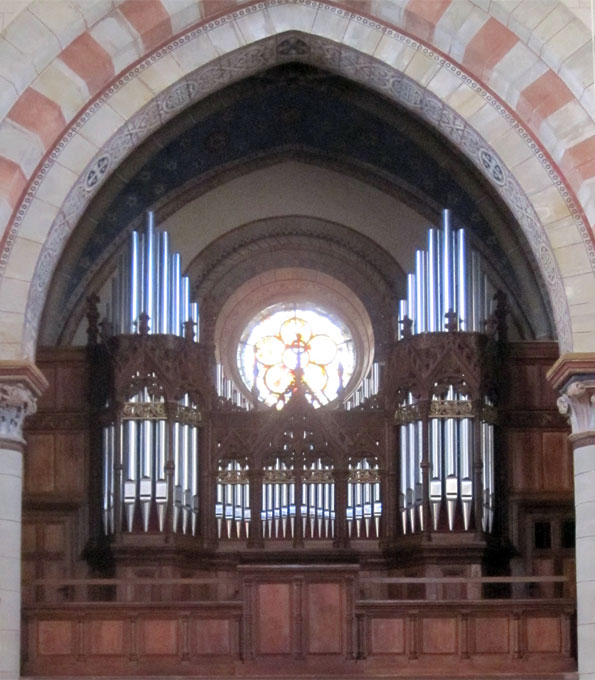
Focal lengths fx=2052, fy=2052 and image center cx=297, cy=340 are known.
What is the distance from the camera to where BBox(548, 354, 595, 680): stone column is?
2025cm

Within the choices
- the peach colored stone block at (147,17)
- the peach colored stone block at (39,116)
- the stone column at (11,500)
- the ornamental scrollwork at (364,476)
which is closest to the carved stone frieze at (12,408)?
the stone column at (11,500)

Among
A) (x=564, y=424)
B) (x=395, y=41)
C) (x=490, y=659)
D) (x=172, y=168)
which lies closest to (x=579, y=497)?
(x=490, y=659)

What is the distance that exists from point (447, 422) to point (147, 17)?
229 inches

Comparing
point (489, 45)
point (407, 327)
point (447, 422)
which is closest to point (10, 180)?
point (489, 45)

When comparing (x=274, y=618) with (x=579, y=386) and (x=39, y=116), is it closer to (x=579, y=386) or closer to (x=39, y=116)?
(x=579, y=386)

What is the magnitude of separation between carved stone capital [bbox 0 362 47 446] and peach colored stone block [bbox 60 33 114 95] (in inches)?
120

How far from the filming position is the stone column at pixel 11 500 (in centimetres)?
2019

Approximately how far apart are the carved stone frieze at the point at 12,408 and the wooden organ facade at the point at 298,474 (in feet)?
7.16

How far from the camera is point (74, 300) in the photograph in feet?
82.7

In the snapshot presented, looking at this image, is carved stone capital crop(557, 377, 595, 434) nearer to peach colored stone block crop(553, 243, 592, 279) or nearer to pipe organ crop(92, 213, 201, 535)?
peach colored stone block crop(553, 243, 592, 279)

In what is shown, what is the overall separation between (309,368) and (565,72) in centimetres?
640

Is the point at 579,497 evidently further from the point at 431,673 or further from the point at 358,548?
the point at 358,548

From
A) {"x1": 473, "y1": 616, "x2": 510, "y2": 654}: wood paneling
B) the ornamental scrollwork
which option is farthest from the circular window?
{"x1": 473, "y1": 616, "x2": 510, "y2": 654}: wood paneling

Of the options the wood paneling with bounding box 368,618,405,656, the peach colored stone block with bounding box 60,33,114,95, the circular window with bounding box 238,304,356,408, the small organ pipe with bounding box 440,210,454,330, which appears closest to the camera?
the peach colored stone block with bounding box 60,33,114,95
